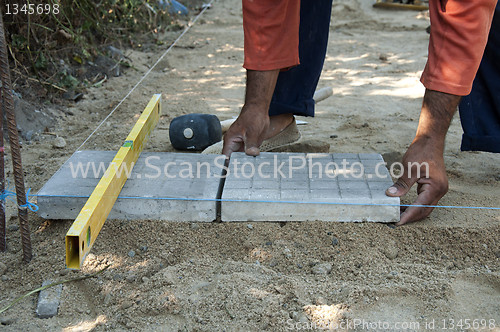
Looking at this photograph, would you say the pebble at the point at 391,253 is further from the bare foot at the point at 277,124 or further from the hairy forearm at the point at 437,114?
the bare foot at the point at 277,124

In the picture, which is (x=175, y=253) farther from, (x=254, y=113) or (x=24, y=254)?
(x=254, y=113)

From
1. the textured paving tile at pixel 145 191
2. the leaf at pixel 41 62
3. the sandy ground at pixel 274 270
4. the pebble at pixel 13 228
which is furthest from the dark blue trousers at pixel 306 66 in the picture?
the leaf at pixel 41 62

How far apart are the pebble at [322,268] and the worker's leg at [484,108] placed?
3.76 feet

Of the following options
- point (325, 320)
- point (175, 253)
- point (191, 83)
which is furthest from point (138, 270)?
point (191, 83)

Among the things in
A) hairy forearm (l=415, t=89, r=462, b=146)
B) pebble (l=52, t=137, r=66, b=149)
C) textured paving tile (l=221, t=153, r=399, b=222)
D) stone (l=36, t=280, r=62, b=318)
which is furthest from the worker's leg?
pebble (l=52, t=137, r=66, b=149)

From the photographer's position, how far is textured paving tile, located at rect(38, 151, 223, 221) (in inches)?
74.0

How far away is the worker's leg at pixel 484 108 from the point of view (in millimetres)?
2252

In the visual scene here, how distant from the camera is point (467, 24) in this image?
1.77 m

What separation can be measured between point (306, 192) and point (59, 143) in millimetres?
1651

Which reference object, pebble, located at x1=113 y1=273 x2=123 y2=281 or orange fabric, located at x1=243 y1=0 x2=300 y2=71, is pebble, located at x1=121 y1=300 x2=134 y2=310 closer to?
pebble, located at x1=113 y1=273 x2=123 y2=281

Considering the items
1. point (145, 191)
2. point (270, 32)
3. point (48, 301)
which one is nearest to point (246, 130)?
point (270, 32)

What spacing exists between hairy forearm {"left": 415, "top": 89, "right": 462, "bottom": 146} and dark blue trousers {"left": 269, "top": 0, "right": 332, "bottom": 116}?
0.82 m

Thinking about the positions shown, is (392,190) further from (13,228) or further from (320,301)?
(13,228)

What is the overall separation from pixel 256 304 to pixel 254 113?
113cm
